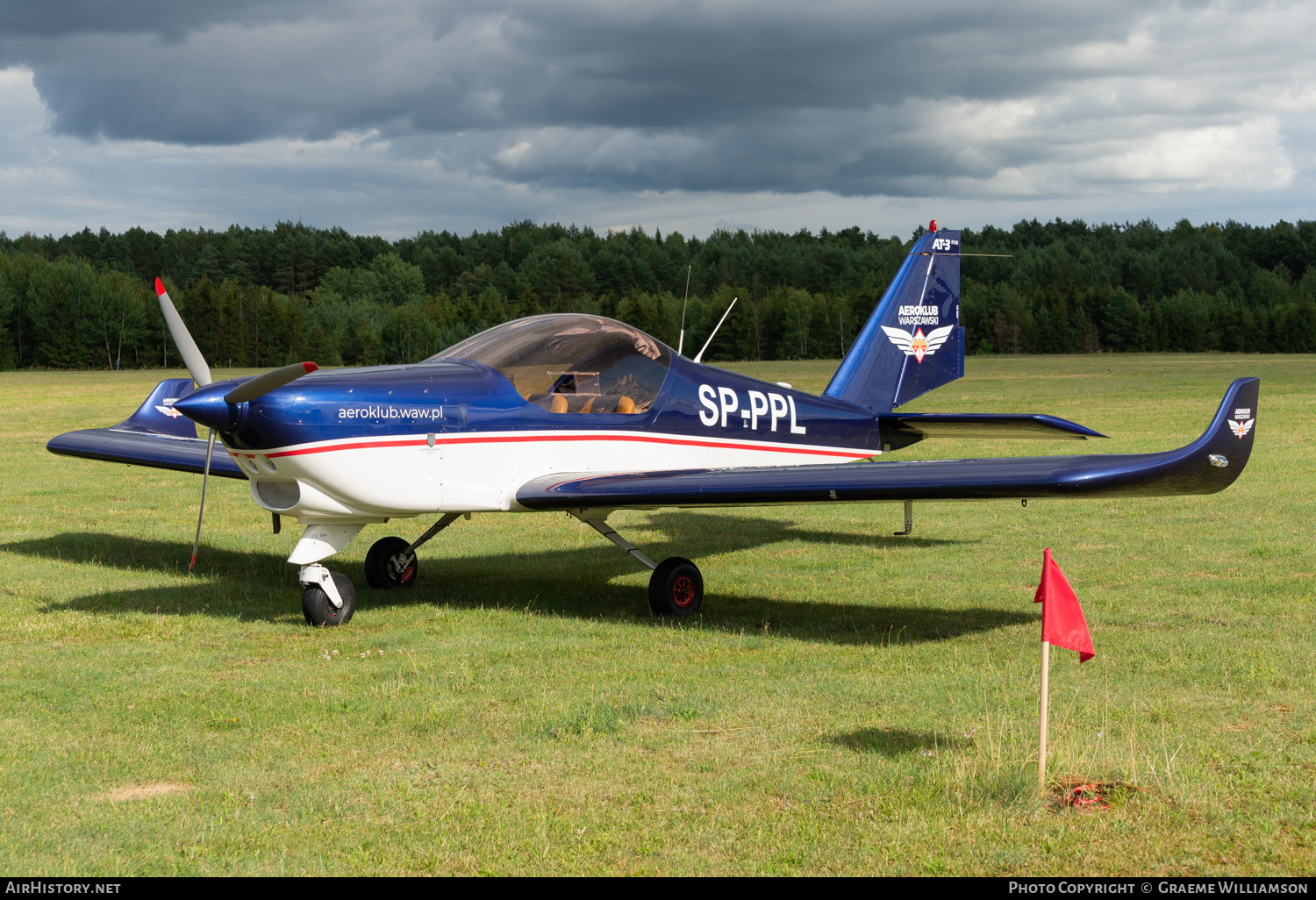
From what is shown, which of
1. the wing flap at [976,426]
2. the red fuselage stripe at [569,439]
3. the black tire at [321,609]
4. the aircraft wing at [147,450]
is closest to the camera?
the red fuselage stripe at [569,439]

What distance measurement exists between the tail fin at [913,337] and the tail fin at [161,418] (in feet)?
24.9

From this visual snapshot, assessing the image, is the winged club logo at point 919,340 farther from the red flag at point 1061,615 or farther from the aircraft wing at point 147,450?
the red flag at point 1061,615

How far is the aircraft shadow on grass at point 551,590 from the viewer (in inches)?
325

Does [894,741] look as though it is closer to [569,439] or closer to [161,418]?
[569,439]

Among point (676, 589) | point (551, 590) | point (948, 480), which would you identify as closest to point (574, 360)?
point (676, 589)

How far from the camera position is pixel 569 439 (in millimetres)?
8938

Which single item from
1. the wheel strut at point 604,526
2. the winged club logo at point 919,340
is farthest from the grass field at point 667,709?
the winged club logo at point 919,340

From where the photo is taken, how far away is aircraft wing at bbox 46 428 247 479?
34.8 feet

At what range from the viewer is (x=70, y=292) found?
97.4 metres

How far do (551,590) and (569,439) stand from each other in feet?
5.40

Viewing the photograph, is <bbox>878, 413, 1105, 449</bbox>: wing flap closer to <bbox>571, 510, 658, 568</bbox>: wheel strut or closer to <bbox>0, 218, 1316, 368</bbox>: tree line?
<bbox>571, 510, 658, 568</bbox>: wheel strut

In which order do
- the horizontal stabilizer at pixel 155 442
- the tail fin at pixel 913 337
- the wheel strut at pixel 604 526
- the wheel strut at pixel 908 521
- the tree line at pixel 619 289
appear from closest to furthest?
1. the wheel strut at pixel 604 526
2. the horizontal stabilizer at pixel 155 442
3. the wheel strut at pixel 908 521
4. the tail fin at pixel 913 337
5. the tree line at pixel 619 289
